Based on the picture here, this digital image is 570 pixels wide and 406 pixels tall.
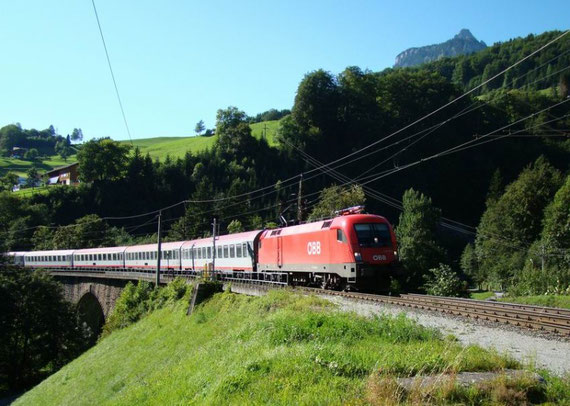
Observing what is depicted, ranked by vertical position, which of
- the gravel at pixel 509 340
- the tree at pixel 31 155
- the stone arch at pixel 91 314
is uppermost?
the tree at pixel 31 155

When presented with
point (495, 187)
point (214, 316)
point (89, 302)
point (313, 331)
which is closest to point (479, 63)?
point (495, 187)

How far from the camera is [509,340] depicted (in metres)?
11.1

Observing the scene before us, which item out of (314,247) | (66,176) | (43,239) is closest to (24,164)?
(66,176)

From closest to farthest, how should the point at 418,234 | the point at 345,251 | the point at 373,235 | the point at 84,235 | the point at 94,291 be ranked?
1. the point at 345,251
2. the point at 373,235
3. the point at 94,291
4. the point at 418,234
5. the point at 84,235

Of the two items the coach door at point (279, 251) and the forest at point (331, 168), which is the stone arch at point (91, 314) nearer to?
the forest at point (331, 168)

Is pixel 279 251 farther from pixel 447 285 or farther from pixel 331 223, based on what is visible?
Answer: pixel 447 285

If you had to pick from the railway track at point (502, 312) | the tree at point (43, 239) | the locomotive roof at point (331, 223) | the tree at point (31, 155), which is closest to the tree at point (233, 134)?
the tree at point (43, 239)

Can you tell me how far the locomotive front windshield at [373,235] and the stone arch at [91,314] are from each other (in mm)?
39842

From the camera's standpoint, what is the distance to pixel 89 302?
188 feet

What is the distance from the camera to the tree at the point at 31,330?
44.9 metres

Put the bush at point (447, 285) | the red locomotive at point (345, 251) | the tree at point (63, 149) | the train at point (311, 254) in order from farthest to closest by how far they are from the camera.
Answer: the tree at point (63, 149) → the bush at point (447, 285) → the train at point (311, 254) → the red locomotive at point (345, 251)

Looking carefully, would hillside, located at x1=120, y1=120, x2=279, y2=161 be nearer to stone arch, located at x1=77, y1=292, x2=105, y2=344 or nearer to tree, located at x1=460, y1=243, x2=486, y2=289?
tree, located at x1=460, y1=243, x2=486, y2=289

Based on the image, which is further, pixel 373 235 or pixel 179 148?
pixel 179 148

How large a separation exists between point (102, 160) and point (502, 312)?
3523 inches
